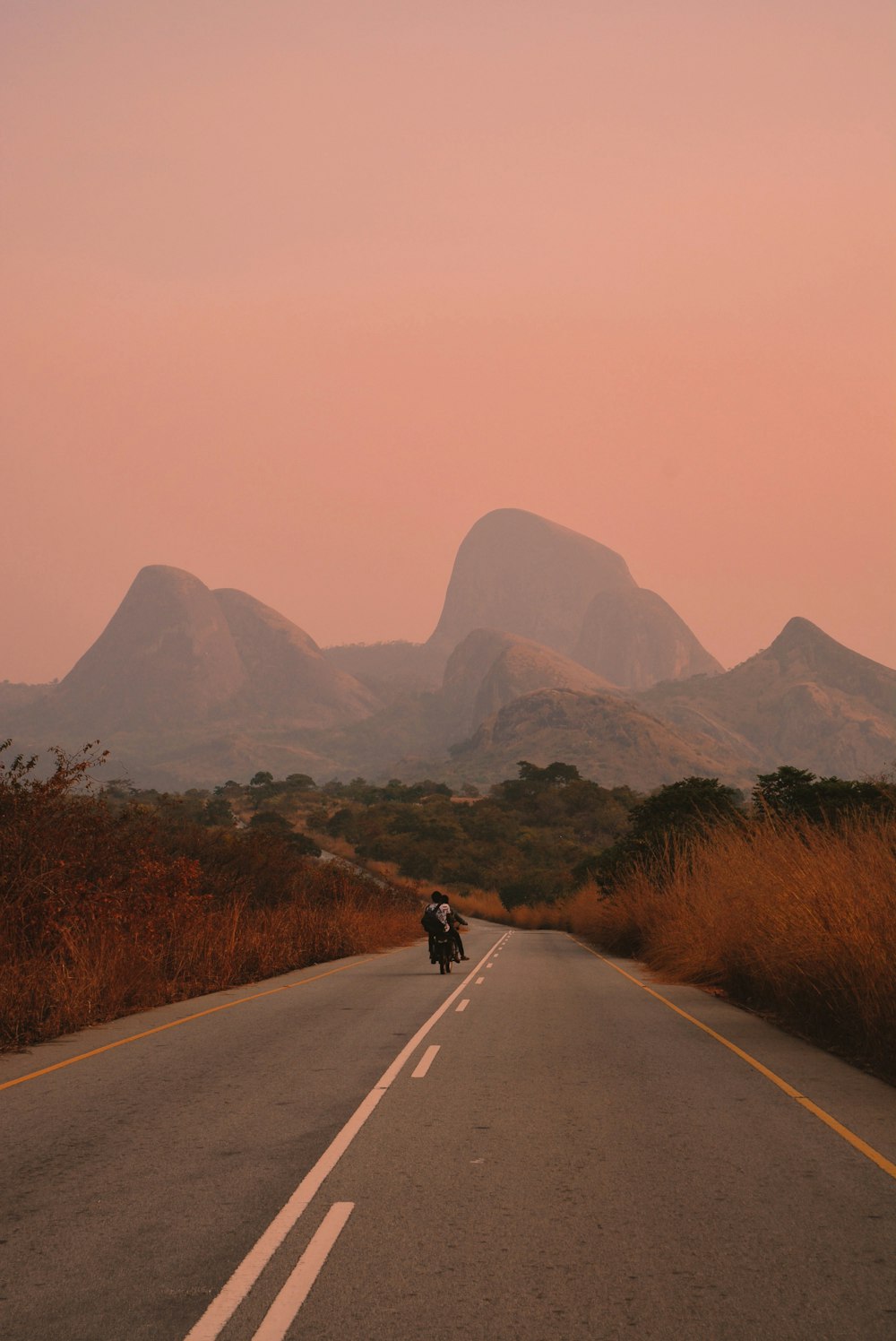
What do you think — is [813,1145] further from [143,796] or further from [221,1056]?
[143,796]

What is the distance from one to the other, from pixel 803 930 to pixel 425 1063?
219 inches

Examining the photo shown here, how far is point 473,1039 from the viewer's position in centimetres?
1275

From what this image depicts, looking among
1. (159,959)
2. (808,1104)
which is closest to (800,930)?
(808,1104)

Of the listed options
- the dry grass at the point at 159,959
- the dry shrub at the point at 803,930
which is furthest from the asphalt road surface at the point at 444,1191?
the dry shrub at the point at 803,930

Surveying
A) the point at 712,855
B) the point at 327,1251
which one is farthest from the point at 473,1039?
the point at 712,855

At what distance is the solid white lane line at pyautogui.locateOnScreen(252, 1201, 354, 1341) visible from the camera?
4.45m

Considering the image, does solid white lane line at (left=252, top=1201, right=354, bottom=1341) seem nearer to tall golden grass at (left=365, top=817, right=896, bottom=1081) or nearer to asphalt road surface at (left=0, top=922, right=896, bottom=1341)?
asphalt road surface at (left=0, top=922, right=896, bottom=1341)

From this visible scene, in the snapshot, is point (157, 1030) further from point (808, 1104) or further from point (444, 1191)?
point (444, 1191)

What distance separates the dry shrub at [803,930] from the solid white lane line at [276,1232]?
17.7 ft

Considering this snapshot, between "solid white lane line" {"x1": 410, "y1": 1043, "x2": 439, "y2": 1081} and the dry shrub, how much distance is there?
172 inches

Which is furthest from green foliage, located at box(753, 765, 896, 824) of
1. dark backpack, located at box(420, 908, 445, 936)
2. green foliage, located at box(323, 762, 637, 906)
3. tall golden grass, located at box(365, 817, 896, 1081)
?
green foliage, located at box(323, 762, 637, 906)

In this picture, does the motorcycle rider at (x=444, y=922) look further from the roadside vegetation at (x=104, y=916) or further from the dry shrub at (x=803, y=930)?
the dry shrub at (x=803, y=930)

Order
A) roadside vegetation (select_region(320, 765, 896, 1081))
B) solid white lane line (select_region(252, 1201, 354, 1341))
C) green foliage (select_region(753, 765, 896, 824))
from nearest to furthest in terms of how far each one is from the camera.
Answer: solid white lane line (select_region(252, 1201, 354, 1341))
roadside vegetation (select_region(320, 765, 896, 1081))
green foliage (select_region(753, 765, 896, 824))

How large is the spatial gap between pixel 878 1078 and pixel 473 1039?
445 centimetres
